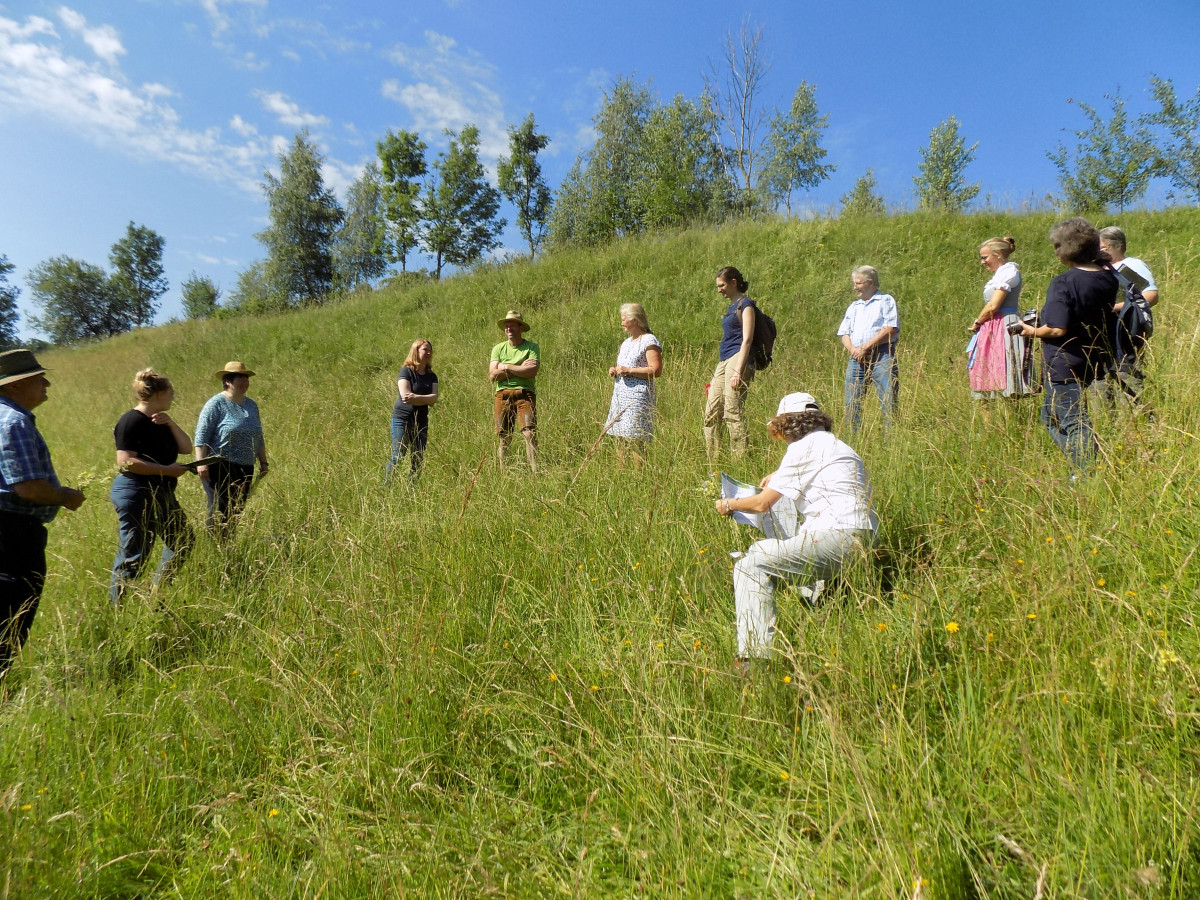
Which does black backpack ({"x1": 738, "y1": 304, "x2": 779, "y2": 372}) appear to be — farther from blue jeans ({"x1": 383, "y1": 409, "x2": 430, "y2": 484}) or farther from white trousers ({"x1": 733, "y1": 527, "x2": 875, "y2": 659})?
blue jeans ({"x1": 383, "y1": 409, "x2": 430, "y2": 484})

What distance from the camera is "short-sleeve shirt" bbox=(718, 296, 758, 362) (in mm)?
4802

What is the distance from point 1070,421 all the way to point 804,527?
1872mm

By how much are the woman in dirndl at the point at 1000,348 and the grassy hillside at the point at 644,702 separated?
0.35m

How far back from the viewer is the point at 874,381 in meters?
4.60

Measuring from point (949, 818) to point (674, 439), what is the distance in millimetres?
3423

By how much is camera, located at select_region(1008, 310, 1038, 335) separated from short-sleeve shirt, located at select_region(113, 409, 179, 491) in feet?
18.0

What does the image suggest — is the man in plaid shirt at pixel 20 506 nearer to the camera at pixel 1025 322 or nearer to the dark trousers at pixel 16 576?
the dark trousers at pixel 16 576

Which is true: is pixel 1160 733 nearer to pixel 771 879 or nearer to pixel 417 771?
pixel 771 879

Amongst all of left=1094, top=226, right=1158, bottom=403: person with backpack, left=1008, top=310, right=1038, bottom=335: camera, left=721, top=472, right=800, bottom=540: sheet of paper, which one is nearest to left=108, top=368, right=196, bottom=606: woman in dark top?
left=721, top=472, right=800, bottom=540: sheet of paper

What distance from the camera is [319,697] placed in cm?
225

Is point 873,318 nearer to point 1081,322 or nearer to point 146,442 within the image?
point 1081,322

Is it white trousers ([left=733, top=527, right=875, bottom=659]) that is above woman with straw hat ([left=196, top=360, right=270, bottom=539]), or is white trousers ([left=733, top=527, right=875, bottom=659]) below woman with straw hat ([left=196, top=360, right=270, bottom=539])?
below

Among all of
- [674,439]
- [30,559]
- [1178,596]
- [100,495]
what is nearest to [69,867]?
[30,559]

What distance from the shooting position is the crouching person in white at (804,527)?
7.69 ft
